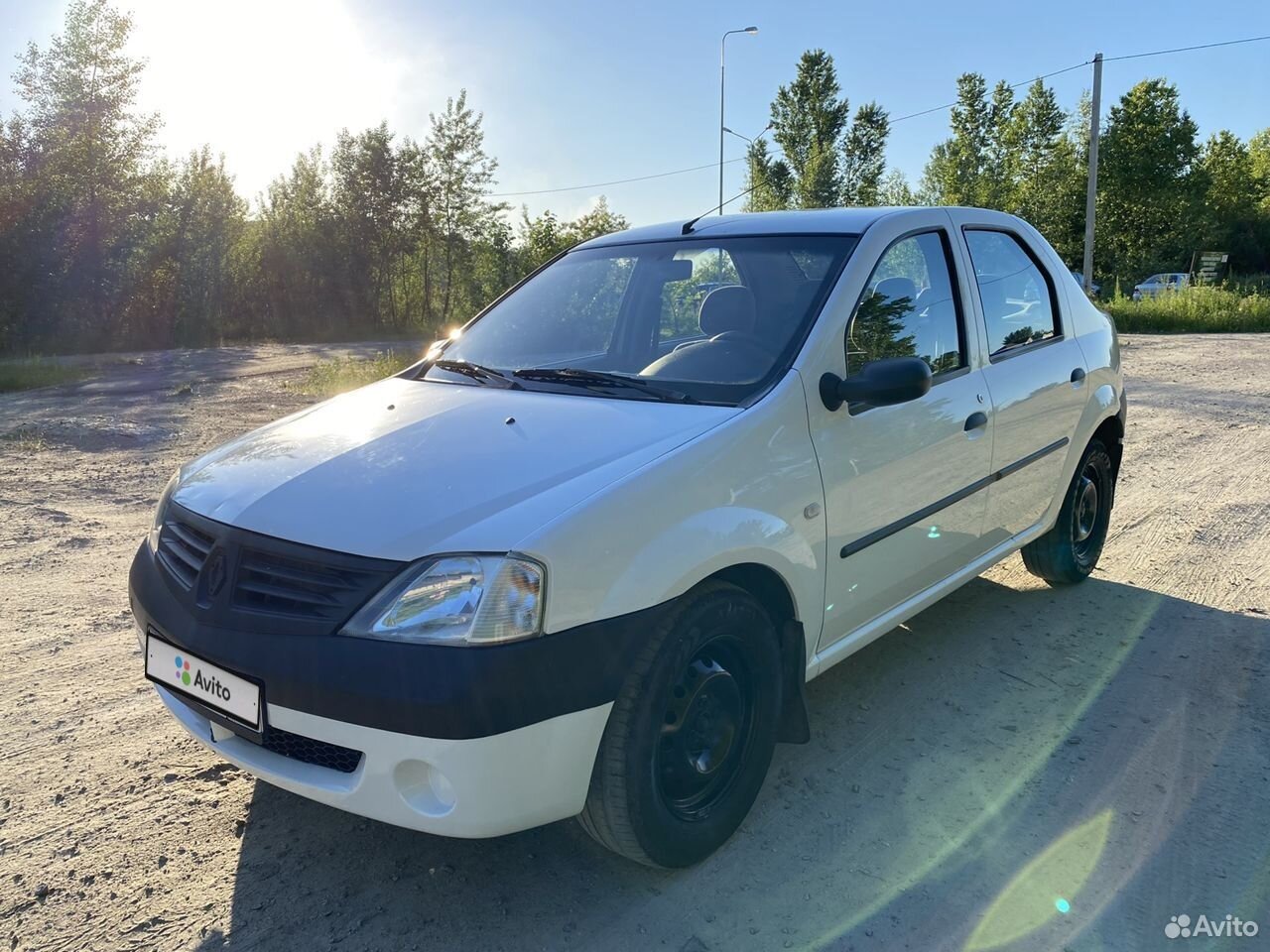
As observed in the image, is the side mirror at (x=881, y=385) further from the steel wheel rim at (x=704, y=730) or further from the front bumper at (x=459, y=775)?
the front bumper at (x=459, y=775)

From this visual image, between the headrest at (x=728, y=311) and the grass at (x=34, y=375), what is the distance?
15.0m

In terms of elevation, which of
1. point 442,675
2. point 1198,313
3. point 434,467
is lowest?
point 442,675

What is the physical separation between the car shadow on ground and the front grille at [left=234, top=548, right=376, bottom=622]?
0.81 metres

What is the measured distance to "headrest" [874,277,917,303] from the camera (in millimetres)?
2994

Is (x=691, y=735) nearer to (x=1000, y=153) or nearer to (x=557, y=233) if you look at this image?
(x=557, y=233)

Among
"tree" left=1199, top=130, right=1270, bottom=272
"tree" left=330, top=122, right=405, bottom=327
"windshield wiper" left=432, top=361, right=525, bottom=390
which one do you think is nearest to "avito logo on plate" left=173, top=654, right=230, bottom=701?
"windshield wiper" left=432, top=361, right=525, bottom=390

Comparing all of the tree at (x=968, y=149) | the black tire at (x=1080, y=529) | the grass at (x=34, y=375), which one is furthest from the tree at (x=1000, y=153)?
the black tire at (x=1080, y=529)

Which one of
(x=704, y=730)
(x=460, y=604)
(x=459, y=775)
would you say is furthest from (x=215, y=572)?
(x=704, y=730)

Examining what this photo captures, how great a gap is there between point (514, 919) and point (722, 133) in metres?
29.2

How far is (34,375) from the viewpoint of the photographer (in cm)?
1571

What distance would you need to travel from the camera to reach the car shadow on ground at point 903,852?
2150mm

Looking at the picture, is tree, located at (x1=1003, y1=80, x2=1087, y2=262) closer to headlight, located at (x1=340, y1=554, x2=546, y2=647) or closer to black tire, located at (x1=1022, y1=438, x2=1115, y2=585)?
black tire, located at (x1=1022, y1=438, x2=1115, y2=585)

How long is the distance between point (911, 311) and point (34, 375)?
17212 mm

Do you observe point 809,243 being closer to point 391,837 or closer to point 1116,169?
point 391,837
